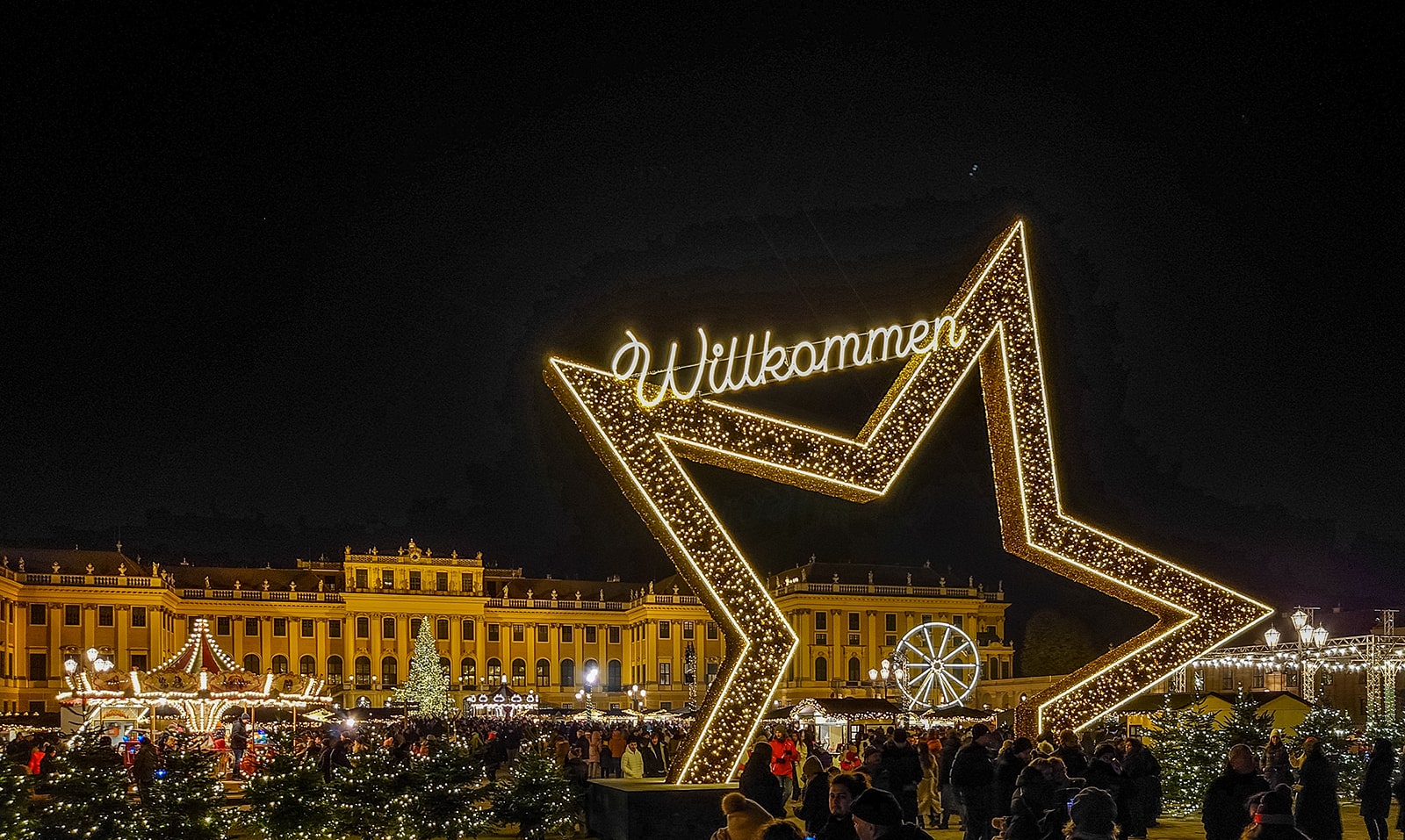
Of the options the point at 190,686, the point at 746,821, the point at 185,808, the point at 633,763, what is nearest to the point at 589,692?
the point at 190,686

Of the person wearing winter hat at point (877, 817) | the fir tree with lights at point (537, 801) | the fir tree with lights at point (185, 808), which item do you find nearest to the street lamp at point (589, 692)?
the fir tree with lights at point (537, 801)

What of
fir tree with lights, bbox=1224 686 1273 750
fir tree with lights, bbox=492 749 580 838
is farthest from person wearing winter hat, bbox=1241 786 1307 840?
fir tree with lights, bbox=1224 686 1273 750

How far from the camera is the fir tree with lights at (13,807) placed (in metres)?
11.0

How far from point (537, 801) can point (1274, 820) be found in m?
9.78

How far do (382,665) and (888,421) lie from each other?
83.6 metres

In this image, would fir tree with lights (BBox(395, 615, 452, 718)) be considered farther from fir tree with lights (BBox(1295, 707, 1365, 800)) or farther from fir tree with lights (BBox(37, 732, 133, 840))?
fir tree with lights (BBox(37, 732, 133, 840))

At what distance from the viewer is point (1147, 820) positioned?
1316cm

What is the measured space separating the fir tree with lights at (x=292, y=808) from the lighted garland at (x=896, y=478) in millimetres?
3774

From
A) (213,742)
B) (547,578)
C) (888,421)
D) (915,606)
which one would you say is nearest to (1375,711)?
(888,421)

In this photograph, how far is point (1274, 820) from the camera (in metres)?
5.84

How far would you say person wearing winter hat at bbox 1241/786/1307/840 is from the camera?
5.57 metres

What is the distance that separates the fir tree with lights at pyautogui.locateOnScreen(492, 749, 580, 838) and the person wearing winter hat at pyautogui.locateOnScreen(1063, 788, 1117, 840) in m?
8.97

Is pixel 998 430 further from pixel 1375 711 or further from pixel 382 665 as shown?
pixel 382 665

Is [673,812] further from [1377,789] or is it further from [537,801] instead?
[1377,789]
